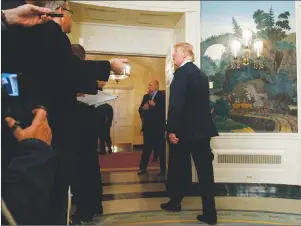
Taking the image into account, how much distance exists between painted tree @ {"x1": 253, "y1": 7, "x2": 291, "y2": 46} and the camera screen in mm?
3521

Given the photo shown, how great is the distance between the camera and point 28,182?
77 cm

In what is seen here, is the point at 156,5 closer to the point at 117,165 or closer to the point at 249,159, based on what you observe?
the point at 249,159

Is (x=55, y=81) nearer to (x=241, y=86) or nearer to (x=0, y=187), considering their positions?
(x=0, y=187)

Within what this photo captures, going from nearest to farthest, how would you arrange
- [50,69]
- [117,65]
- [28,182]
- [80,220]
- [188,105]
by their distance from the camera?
[28,182], [50,69], [117,65], [80,220], [188,105]

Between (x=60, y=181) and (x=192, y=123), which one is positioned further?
(x=192, y=123)

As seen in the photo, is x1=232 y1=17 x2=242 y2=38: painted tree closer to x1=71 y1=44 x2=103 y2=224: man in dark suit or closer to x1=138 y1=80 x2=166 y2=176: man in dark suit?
x1=138 y1=80 x2=166 y2=176: man in dark suit

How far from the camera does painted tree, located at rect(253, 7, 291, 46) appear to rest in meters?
3.61

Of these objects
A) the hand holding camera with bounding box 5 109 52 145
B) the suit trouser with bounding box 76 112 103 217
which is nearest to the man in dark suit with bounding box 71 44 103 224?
the suit trouser with bounding box 76 112 103 217

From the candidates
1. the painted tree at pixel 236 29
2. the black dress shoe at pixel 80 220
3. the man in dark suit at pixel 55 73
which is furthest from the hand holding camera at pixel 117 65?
the painted tree at pixel 236 29

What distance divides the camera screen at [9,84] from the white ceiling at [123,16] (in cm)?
298

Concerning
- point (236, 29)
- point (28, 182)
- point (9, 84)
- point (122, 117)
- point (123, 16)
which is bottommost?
point (122, 117)

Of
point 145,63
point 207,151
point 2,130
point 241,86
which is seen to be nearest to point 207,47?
point 241,86

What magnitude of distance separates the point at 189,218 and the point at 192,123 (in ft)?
2.68

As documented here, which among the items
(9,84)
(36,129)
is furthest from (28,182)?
(9,84)
